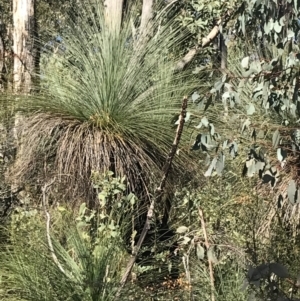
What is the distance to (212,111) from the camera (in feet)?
9.80

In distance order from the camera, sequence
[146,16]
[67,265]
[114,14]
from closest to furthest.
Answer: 1. [67,265]
2. [114,14]
3. [146,16]

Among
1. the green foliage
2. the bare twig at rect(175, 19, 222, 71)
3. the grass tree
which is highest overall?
the bare twig at rect(175, 19, 222, 71)

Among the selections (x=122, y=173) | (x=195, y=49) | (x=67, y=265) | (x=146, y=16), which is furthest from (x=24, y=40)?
(x=67, y=265)

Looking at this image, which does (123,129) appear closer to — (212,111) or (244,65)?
(212,111)

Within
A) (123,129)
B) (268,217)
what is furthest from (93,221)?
(268,217)

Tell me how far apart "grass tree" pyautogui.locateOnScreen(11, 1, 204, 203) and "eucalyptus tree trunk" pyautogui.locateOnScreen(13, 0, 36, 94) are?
0.44 m

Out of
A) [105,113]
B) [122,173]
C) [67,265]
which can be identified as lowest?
[67,265]

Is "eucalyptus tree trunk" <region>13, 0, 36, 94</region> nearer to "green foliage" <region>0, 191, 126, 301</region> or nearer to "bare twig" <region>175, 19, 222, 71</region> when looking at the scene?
"bare twig" <region>175, 19, 222, 71</region>

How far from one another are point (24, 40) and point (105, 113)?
1.29 metres

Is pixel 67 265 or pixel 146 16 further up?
pixel 146 16

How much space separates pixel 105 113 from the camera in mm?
2846

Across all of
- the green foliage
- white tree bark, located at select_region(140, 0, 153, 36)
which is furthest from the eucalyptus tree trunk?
the green foliage

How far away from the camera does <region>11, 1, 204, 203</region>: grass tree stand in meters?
2.77

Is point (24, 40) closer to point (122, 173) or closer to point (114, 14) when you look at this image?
point (114, 14)
